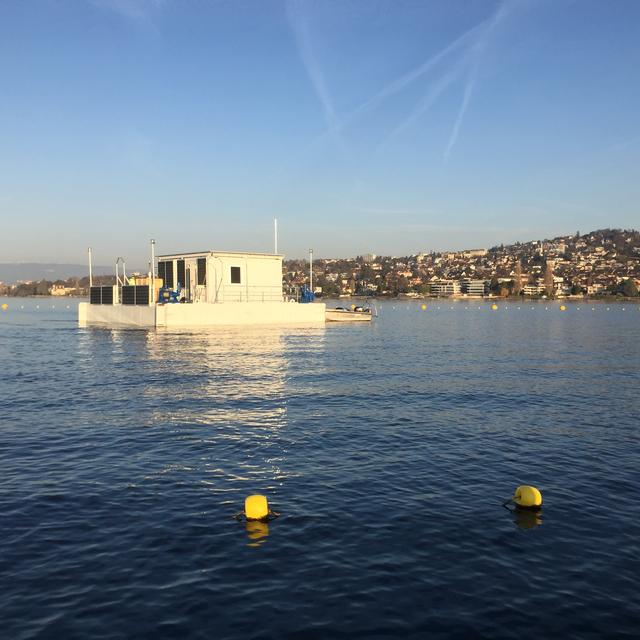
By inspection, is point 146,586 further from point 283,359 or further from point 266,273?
point 266,273

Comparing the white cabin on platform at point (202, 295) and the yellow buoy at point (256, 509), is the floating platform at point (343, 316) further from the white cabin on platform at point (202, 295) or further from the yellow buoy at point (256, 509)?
the yellow buoy at point (256, 509)

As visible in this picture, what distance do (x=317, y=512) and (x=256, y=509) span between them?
164 centimetres

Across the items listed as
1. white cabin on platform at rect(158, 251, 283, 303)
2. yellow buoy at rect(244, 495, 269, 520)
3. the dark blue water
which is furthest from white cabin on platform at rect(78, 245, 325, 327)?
yellow buoy at rect(244, 495, 269, 520)

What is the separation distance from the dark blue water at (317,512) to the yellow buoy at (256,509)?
0.34 meters

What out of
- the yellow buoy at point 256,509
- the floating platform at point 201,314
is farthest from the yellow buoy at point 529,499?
the floating platform at point 201,314

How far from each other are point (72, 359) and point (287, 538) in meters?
39.9

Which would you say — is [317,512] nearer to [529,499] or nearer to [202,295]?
[529,499]

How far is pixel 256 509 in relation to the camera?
14664 mm

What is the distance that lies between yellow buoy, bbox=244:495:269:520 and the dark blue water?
1.11ft

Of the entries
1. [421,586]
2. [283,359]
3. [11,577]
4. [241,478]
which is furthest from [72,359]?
[421,586]

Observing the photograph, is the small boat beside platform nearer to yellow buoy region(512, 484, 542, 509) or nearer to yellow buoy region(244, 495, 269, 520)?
yellow buoy region(512, 484, 542, 509)

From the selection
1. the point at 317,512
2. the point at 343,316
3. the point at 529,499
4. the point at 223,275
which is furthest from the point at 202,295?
the point at 529,499

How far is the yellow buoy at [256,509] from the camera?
14633 mm

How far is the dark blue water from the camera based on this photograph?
1061cm
